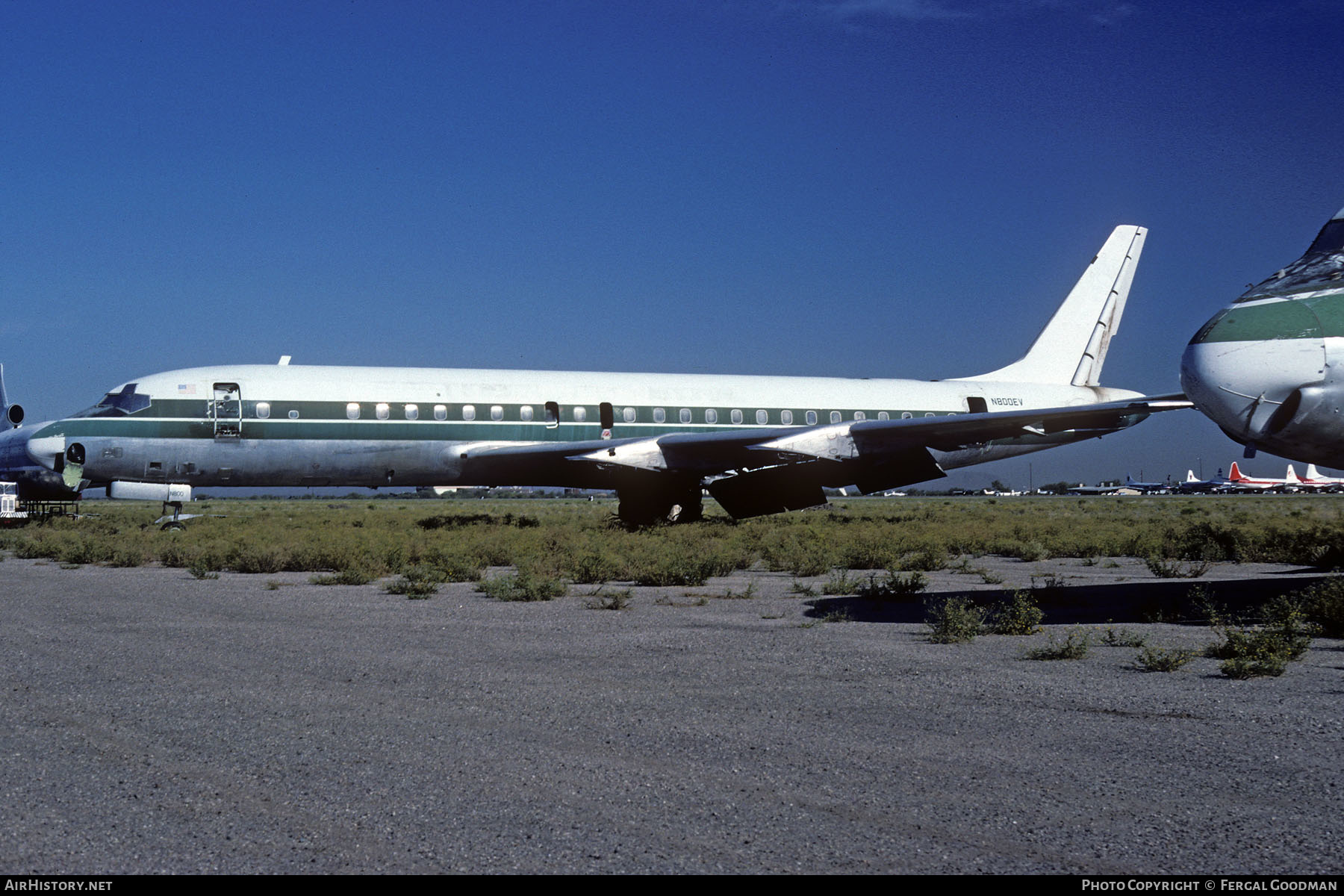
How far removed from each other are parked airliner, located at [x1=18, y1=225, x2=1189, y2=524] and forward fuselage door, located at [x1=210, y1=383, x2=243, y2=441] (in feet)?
0.10

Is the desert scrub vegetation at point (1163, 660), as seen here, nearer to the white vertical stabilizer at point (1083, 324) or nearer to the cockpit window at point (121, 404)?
the cockpit window at point (121, 404)

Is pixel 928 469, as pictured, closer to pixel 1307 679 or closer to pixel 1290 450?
pixel 1290 450

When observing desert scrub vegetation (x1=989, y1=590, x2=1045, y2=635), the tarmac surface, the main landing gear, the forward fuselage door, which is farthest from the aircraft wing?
the tarmac surface

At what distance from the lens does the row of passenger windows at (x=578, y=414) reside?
22703 mm

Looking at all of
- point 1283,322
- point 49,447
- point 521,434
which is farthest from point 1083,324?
point 49,447

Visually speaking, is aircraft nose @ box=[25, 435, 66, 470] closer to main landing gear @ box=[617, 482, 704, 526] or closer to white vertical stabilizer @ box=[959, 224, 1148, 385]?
main landing gear @ box=[617, 482, 704, 526]

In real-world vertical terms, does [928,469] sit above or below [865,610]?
above

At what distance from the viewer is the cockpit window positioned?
71.1ft

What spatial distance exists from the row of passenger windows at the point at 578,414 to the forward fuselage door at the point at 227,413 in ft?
1.33

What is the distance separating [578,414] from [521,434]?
4.78ft

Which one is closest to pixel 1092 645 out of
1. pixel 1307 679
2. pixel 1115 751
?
Answer: pixel 1307 679

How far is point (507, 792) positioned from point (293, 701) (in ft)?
8.61

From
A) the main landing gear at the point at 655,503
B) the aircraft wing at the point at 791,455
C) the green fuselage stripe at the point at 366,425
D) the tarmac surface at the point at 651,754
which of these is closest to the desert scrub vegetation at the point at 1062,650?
the tarmac surface at the point at 651,754

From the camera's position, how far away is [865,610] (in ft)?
37.1
